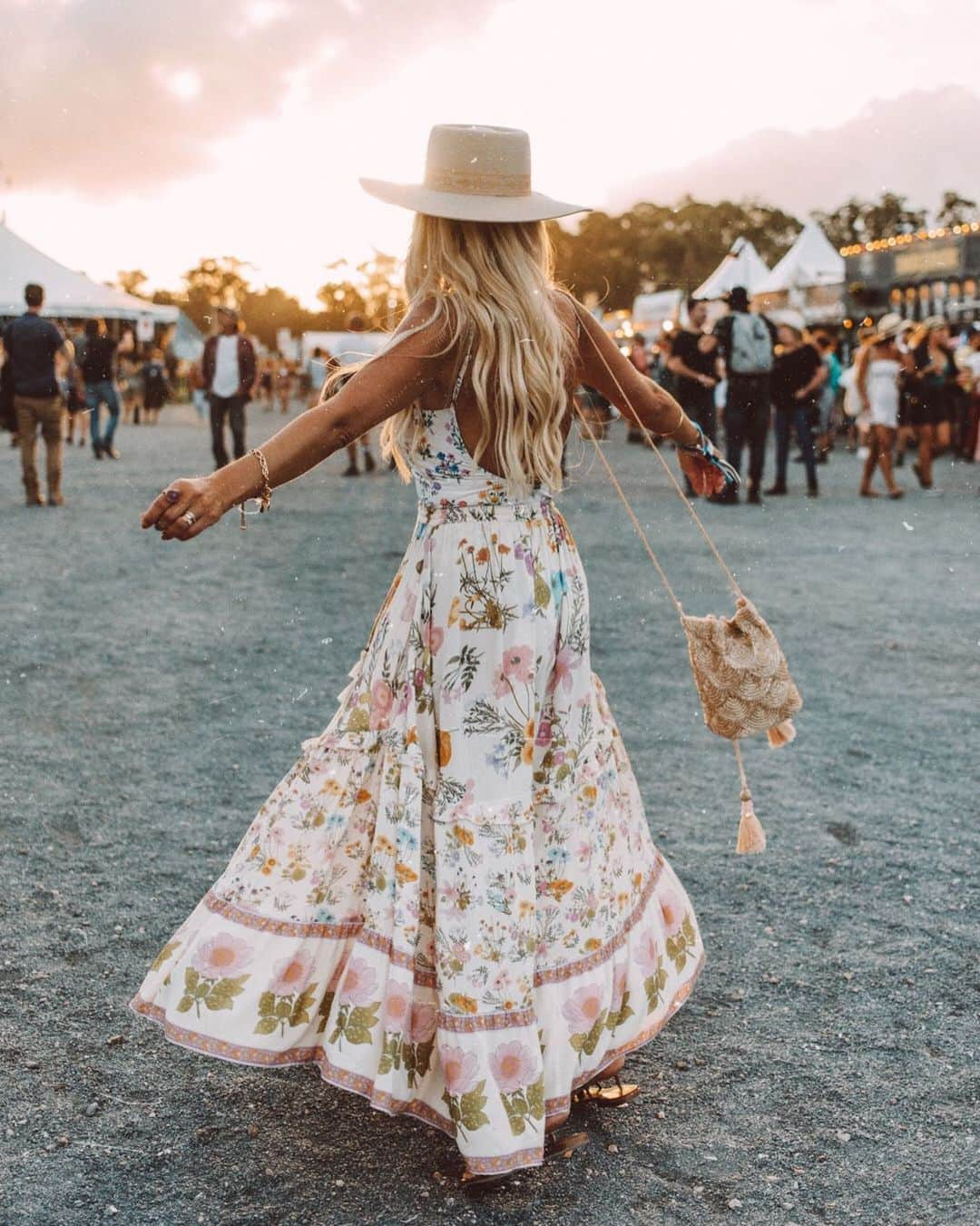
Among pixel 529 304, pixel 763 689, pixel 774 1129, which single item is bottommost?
pixel 774 1129

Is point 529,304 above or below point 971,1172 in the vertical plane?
above

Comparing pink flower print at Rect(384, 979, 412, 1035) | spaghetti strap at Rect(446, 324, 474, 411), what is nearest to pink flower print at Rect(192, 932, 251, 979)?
pink flower print at Rect(384, 979, 412, 1035)

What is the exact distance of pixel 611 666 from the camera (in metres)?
6.68

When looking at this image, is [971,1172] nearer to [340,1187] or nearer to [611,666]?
[340,1187]

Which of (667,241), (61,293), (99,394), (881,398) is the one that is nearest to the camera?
(881,398)

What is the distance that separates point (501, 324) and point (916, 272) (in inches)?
861

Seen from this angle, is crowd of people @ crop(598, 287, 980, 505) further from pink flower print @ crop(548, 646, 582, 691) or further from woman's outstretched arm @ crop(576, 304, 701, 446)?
pink flower print @ crop(548, 646, 582, 691)

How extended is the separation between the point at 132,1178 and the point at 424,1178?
574mm

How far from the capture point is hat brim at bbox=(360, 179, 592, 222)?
2.38 meters

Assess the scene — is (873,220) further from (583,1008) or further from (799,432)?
(583,1008)

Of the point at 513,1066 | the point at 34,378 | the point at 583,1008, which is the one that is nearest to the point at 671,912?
the point at 583,1008

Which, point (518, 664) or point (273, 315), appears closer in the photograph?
point (518, 664)

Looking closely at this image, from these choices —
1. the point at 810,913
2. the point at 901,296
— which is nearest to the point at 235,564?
the point at 810,913

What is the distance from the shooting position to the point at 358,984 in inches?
99.8
